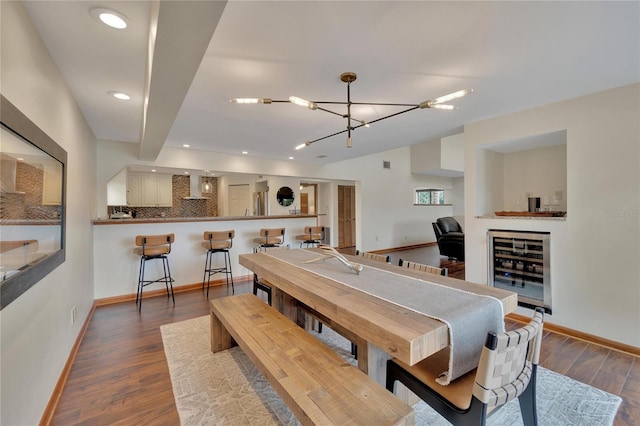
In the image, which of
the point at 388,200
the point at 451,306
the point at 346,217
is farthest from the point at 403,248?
the point at 451,306

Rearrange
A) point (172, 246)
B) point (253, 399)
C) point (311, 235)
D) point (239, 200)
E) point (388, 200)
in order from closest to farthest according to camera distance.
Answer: point (253, 399), point (172, 246), point (311, 235), point (239, 200), point (388, 200)

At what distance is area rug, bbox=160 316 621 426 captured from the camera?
1683 mm

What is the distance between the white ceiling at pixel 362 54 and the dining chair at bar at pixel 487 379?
1665 millimetres

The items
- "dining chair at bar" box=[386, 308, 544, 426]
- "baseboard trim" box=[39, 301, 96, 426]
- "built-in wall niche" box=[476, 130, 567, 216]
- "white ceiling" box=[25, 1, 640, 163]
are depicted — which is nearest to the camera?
"dining chair at bar" box=[386, 308, 544, 426]

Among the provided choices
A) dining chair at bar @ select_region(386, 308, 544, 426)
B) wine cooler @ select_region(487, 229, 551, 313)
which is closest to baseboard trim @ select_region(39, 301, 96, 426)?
dining chair at bar @ select_region(386, 308, 544, 426)

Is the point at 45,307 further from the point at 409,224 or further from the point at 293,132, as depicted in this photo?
the point at 409,224

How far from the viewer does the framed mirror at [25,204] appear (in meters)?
1.11

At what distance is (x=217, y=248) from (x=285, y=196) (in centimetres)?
321

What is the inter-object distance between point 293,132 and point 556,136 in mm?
3092

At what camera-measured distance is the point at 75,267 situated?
99.7 inches

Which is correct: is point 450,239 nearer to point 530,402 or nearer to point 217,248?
point 217,248

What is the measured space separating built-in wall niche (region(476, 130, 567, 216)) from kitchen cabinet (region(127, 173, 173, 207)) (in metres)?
6.72

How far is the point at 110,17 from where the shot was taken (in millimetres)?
1430

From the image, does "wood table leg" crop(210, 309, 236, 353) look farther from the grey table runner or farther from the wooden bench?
the grey table runner
